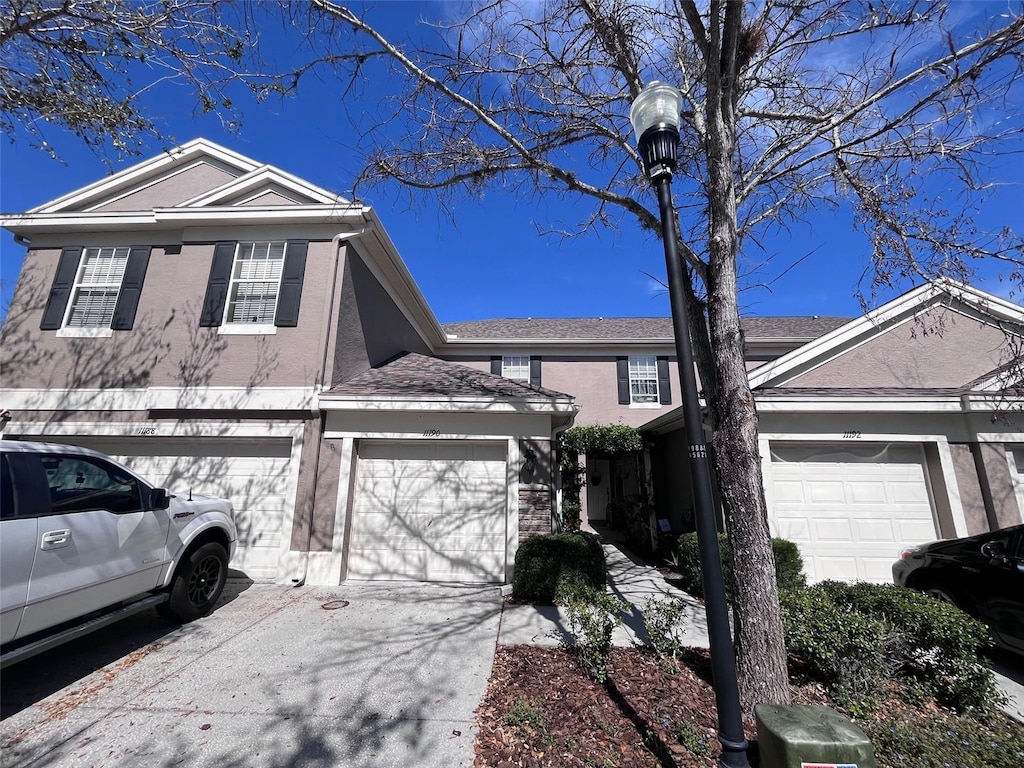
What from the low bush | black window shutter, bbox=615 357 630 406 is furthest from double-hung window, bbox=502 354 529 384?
the low bush

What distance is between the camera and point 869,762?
2398 millimetres

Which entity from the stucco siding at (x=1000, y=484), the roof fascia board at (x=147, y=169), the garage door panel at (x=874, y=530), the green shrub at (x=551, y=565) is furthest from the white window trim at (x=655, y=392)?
the roof fascia board at (x=147, y=169)

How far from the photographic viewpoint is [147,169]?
9.83 metres

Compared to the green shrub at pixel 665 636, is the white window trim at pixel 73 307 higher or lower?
Result: higher

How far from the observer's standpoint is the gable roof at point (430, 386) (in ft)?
25.5

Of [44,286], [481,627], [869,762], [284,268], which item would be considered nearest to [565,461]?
[481,627]

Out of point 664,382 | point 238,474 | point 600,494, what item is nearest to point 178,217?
point 238,474

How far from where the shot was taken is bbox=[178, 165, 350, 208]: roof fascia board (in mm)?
8953

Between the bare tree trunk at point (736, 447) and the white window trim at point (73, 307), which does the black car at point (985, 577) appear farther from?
the white window trim at point (73, 307)

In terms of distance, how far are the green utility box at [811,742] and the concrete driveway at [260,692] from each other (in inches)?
73.7

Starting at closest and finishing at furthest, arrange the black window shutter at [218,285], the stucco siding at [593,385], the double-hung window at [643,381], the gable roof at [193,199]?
the black window shutter at [218,285] → the gable roof at [193,199] → the stucco siding at [593,385] → the double-hung window at [643,381]

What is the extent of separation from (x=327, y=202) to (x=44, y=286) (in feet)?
19.6

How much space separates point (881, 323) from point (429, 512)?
31.6 ft

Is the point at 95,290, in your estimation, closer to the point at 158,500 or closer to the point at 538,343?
the point at 158,500
